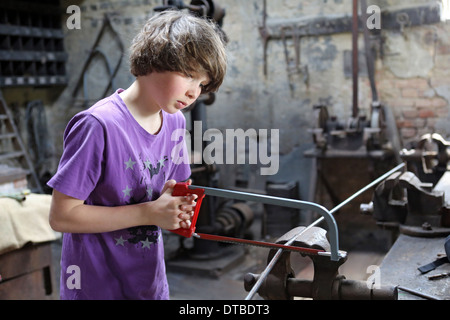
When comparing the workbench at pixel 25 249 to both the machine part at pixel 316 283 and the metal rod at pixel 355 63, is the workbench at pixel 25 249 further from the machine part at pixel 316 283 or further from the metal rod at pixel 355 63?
the metal rod at pixel 355 63

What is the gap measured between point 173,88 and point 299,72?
13.6 ft

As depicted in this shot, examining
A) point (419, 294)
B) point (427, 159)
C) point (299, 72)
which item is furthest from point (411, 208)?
point (299, 72)

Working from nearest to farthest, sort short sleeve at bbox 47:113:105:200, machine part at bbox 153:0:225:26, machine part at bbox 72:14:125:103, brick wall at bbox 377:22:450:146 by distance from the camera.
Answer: short sleeve at bbox 47:113:105:200 < machine part at bbox 153:0:225:26 < brick wall at bbox 377:22:450:146 < machine part at bbox 72:14:125:103

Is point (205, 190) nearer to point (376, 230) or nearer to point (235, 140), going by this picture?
point (376, 230)

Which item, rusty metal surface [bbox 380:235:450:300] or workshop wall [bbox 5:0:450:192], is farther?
workshop wall [bbox 5:0:450:192]

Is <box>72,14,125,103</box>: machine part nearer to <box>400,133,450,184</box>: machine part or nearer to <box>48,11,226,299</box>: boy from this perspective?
<box>400,133,450,184</box>: machine part

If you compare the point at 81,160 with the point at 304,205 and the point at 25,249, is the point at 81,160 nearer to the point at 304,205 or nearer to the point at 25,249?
the point at 304,205

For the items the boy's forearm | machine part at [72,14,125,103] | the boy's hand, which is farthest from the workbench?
machine part at [72,14,125,103]

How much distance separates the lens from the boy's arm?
117 cm

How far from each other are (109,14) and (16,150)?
6.70 feet

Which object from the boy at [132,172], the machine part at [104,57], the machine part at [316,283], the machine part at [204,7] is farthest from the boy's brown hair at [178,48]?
the machine part at [104,57]

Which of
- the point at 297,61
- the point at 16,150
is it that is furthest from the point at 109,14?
the point at 297,61

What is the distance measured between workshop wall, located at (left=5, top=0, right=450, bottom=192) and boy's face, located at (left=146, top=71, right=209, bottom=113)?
10.9 ft

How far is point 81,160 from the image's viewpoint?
1158 mm
